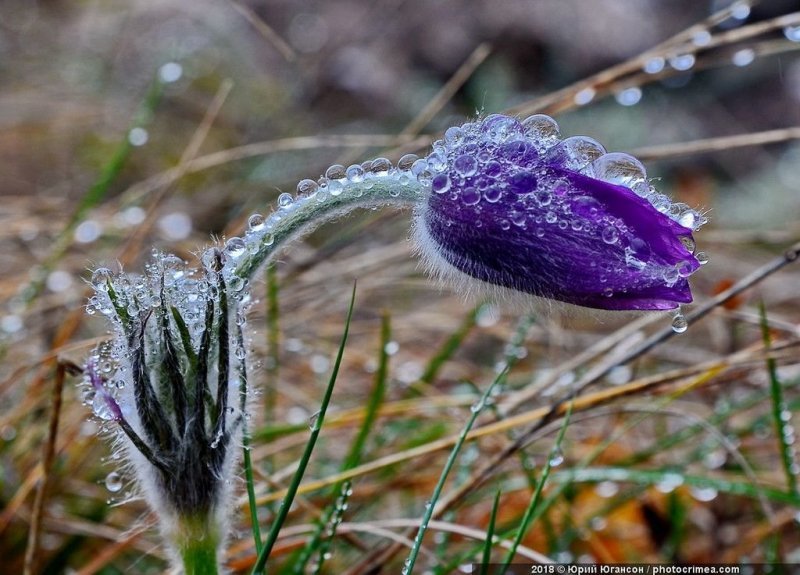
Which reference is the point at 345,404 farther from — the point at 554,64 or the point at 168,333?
the point at 554,64

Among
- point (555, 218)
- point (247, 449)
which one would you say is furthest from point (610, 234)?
point (247, 449)

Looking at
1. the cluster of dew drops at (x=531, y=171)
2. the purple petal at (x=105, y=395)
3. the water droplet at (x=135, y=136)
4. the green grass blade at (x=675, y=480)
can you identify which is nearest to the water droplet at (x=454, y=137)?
the cluster of dew drops at (x=531, y=171)

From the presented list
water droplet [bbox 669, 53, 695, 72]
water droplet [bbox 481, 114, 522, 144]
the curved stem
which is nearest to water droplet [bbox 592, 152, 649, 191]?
water droplet [bbox 481, 114, 522, 144]

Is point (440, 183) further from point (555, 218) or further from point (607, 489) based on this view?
point (607, 489)

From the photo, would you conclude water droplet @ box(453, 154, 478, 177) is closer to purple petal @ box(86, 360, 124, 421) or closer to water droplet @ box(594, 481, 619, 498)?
purple petal @ box(86, 360, 124, 421)

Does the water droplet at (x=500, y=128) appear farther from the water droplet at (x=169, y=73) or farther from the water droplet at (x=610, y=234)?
the water droplet at (x=169, y=73)
